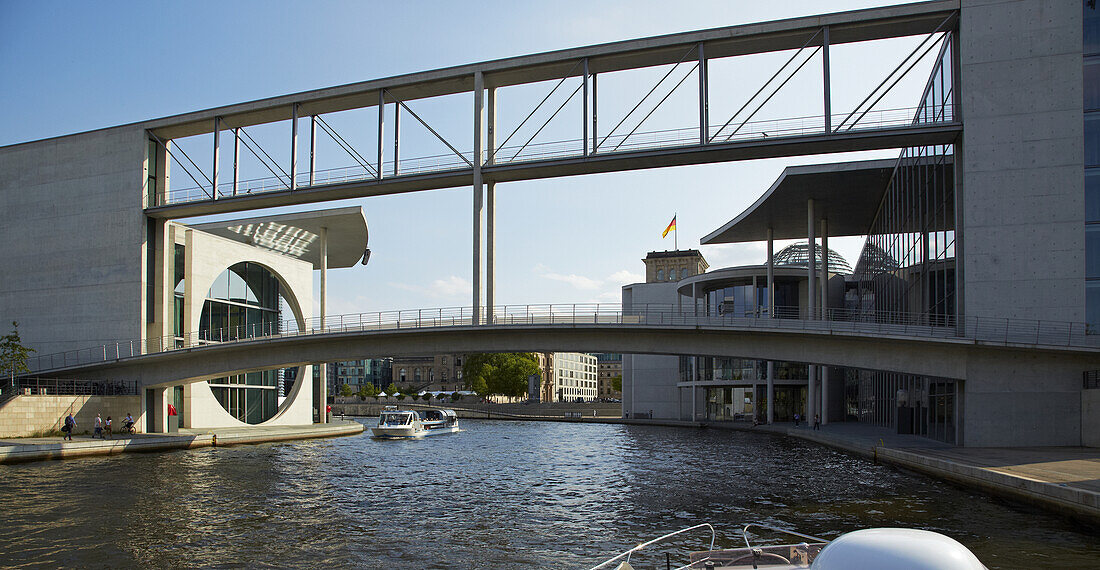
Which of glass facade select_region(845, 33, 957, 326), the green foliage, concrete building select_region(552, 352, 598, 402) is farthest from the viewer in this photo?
concrete building select_region(552, 352, 598, 402)

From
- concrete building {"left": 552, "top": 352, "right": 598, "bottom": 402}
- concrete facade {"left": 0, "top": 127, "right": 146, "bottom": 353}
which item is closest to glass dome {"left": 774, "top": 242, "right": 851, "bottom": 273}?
concrete facade {"left": 0, "top": 127, "right": 146, "bottom": 353}

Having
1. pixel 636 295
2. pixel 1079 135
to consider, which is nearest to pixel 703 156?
pixel 1079 135

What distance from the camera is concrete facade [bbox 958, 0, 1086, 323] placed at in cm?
3009

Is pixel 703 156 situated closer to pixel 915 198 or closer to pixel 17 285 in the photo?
pixel 915 198

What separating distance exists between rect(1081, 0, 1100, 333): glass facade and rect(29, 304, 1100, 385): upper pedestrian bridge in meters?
1.32

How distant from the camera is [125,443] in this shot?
3484cm

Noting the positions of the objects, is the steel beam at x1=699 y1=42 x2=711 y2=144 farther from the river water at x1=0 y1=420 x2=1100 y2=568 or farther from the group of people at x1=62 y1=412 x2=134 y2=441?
the group of people at x1=62 y1=412 x2=134 y2=441

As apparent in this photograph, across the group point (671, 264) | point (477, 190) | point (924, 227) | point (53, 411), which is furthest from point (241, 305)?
point (671, 264)

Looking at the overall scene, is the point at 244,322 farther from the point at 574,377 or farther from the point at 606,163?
the point at 574,377

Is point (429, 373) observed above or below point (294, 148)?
below

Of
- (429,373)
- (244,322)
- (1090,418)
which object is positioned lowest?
(429,373)

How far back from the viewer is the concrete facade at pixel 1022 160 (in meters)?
30.1

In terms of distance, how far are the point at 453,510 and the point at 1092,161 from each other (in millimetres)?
25812

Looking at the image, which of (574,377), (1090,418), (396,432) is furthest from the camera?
(574,377)
